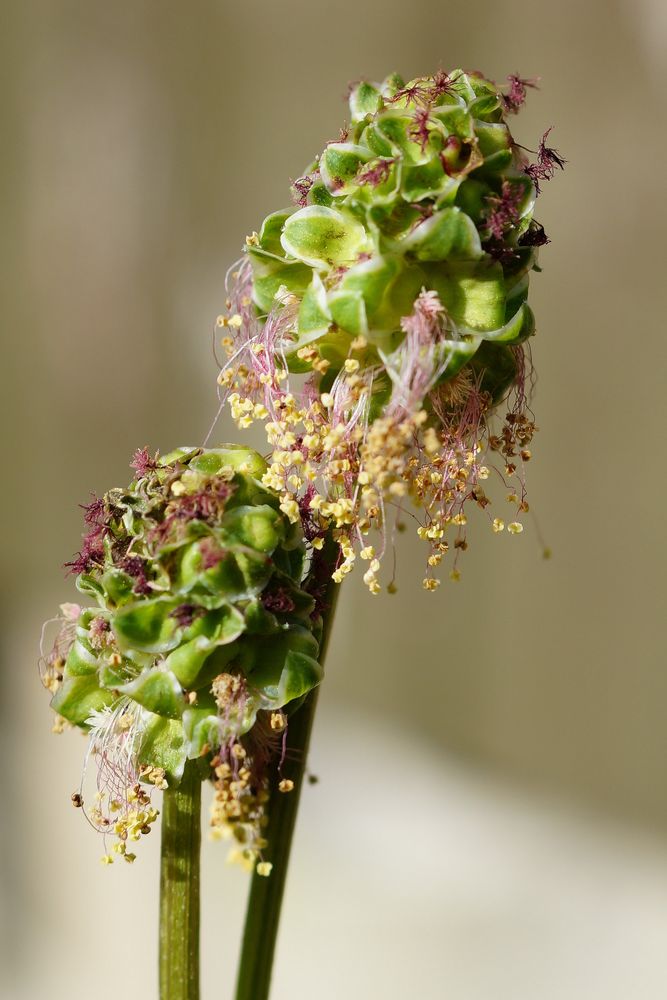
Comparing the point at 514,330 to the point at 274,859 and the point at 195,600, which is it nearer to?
the point at 195,600

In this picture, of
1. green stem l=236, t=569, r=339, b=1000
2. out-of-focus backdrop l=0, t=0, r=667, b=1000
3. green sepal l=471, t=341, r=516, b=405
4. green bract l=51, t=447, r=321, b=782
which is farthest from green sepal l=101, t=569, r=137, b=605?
out-of-focus backdrop l=0, t=0, r=667, b=1000

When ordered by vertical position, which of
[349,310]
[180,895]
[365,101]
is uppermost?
[365,101]

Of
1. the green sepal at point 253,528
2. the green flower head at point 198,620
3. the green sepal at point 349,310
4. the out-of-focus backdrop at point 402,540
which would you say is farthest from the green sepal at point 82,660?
the out-of-focus backdrop at point 402,540

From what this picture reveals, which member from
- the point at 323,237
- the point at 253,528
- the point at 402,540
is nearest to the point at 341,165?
the point at 323,237

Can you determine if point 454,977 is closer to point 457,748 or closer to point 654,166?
point 457,748

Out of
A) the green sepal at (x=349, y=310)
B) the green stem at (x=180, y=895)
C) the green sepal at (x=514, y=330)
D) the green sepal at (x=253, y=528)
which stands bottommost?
the green stem at (x=180, y=895)

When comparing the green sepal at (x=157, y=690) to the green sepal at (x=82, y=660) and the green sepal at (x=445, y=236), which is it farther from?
the green sepal at (x=445, y=236)
